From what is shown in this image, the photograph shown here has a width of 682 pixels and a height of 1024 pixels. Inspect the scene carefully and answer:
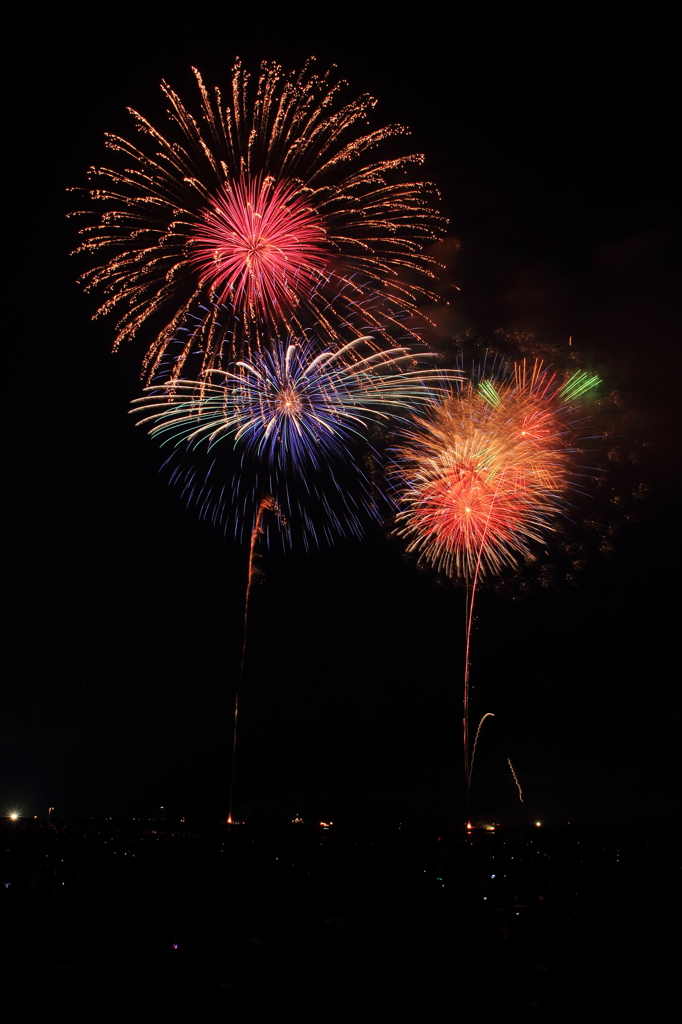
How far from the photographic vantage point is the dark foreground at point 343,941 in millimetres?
7742

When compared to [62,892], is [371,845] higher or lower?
lower

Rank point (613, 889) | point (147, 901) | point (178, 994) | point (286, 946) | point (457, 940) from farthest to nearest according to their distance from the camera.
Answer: point (613, 889)
point (147, 901)
point (457, 940)
point (286, 946)
point (178, 994)

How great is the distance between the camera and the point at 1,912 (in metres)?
Result: 10.5

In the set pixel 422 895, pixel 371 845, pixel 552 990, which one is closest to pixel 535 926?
pixel 422 895

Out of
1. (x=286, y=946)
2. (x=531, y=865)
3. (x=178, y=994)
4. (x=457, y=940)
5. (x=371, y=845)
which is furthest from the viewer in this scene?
(x=371, y=845)

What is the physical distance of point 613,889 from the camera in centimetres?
1689

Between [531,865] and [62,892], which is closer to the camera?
[62,892]

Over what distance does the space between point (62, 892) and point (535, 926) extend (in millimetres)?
9121

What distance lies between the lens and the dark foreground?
7.74 meters

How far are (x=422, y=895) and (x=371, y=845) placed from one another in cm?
1354

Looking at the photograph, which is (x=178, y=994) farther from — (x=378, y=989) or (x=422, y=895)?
(x=422, y=895)

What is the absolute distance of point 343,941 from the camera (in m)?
10.2

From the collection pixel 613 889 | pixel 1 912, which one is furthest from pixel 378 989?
pixel 613 889

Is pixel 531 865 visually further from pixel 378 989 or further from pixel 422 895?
pixel 378 989
